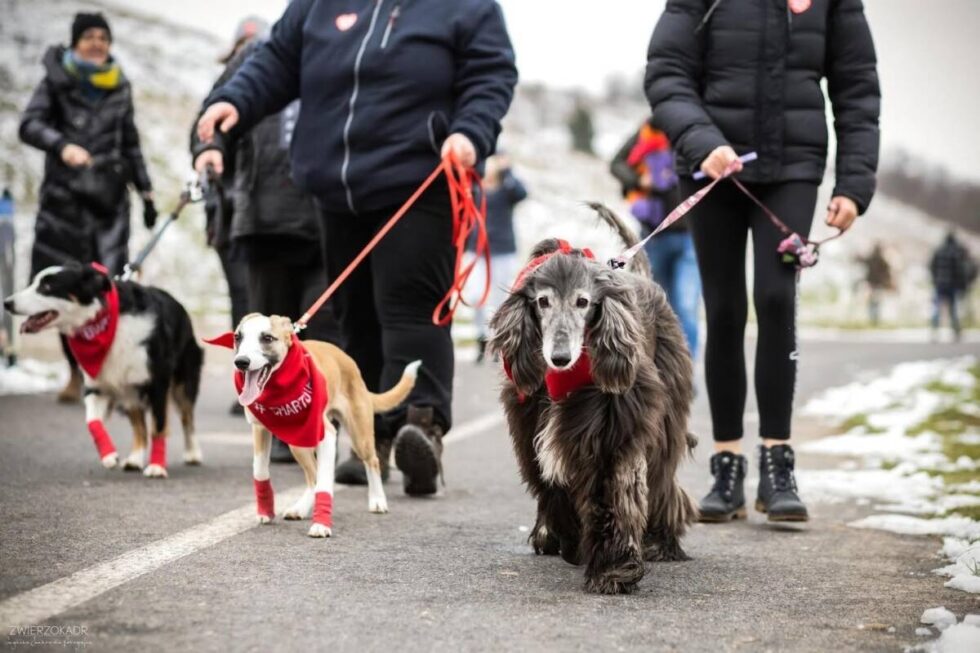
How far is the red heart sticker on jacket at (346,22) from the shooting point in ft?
18.1

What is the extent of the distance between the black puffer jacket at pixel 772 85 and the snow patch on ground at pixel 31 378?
6.12 m

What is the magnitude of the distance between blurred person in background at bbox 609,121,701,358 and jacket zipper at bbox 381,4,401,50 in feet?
16.1

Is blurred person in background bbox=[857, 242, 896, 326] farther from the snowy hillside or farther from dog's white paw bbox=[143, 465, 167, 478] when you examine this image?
dog's white paw bbox=[143, 465, 167, 478]

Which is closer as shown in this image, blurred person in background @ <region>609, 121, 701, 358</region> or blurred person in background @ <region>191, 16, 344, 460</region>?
blurred person in background @ <region>191, 16, 344, 460</region>

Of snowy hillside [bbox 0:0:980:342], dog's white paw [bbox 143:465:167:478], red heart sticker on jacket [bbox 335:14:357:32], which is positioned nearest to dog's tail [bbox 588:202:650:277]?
red heart sticker on jacket [bbox 335:14:357:32]

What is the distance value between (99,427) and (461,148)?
7.31ft

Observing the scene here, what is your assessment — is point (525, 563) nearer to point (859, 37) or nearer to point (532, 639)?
point (532, 639)

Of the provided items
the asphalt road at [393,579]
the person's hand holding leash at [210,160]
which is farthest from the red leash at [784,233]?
the person's hand holding leash at [210,160]

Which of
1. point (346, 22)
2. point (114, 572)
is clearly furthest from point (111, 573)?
point (346, 22)

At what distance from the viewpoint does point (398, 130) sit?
545cm

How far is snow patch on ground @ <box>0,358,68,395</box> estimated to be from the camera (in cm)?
977

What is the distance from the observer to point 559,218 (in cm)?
3866

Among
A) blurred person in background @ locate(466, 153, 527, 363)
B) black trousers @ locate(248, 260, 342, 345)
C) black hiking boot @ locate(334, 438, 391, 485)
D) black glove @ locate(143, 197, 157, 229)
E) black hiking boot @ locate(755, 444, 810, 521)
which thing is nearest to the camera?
black hiking boot @ locate(755, 444, 810, 521)

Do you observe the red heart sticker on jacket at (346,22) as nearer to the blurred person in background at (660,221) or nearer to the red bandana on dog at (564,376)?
the red bandana on dog at (564,376)
